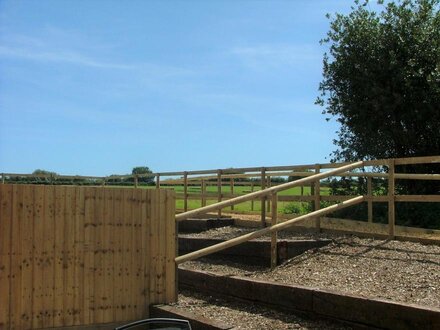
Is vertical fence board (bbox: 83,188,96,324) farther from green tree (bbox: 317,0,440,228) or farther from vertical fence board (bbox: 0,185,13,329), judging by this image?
green tree (bbox: 317,0,440,228)

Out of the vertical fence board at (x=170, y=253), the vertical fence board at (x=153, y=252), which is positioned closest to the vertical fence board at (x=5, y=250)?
the vertical fence board at (x=153, y=252)

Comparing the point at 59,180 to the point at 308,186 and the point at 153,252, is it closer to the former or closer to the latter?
the point at 308,186

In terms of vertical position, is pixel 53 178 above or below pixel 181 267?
above

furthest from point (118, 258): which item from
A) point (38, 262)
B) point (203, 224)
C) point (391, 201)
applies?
point (203, 224)

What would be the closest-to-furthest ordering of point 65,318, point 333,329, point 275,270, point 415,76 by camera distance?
point 333,329, point 65,318, point 275,270, point 415,76

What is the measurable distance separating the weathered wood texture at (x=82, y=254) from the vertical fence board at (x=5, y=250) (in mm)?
12

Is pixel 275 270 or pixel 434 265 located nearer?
pixel 434 265

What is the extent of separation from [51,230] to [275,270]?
3528 millimetres

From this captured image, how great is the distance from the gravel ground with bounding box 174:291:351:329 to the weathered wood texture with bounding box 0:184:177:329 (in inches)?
18.2

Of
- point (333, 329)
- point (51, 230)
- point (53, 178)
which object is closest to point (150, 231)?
point (51, 230)

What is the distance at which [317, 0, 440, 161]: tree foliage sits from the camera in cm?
1572

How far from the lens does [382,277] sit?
731 centimetres

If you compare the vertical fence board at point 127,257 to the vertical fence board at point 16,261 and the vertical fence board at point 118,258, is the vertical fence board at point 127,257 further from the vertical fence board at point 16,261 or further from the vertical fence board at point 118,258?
the vertical fence board at point 16,261

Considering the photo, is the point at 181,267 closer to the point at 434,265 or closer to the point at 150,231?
the point at 150,231
